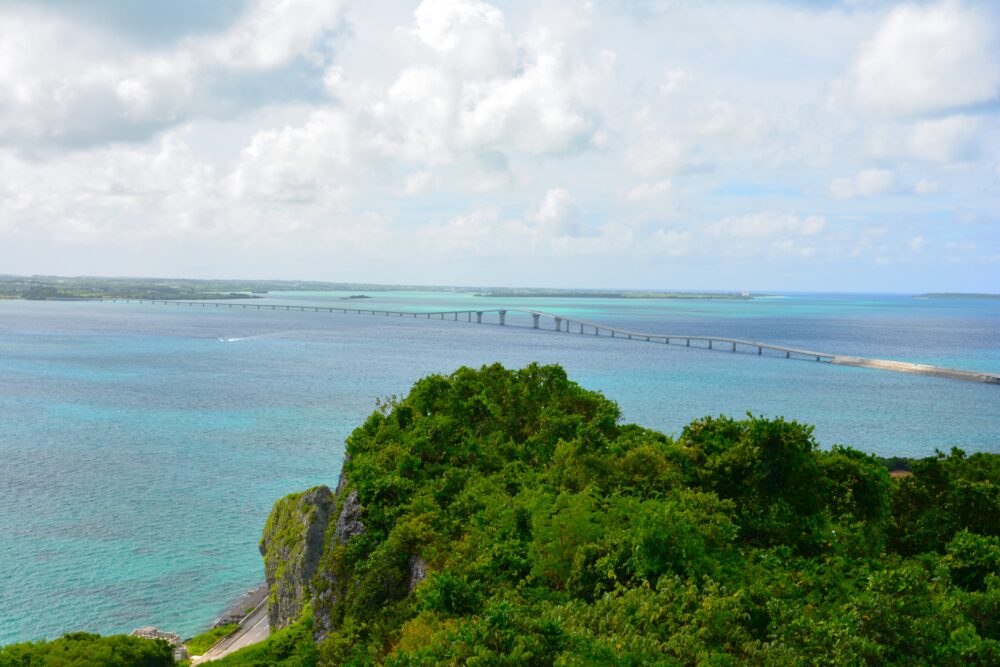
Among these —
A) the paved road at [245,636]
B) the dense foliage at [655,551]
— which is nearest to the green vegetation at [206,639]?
the paved road at [245,636]

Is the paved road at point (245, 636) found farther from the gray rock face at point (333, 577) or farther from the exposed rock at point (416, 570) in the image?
the exposed rock at point (416, 570)

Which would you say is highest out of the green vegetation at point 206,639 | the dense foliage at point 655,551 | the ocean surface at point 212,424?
the dense foliage at point 655,551

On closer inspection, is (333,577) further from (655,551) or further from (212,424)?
(212,424)

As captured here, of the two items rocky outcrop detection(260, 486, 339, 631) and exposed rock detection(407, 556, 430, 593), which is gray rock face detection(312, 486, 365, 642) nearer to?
exposed rock detection(407, 556, 430, 593)

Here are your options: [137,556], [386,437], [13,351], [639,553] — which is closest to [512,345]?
[13,351]

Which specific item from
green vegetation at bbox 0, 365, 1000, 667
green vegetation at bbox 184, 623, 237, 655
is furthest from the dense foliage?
green vegetation at bbox 184, 623, 237, 655

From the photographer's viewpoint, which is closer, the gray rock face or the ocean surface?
the gray rock face

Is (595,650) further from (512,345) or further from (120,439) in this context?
(512,345)
